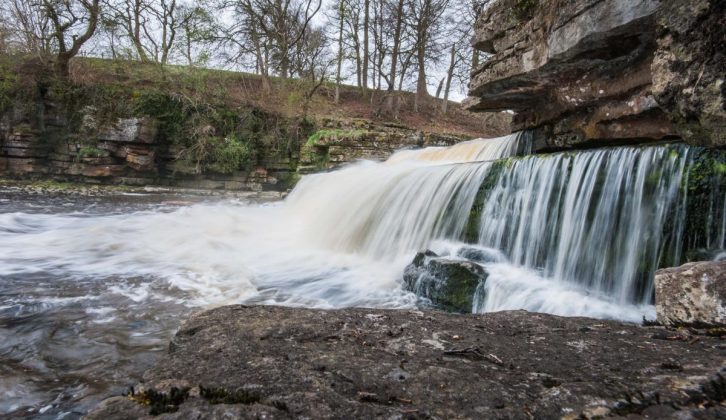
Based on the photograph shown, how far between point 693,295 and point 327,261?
4.89m

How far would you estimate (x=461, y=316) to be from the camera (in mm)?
2352

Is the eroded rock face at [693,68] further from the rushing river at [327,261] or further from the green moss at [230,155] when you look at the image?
the green moss at [230,155]

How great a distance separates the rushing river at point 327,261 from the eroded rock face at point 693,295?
123 centimetres

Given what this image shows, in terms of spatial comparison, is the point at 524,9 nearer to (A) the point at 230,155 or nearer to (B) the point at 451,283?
(B) the point at 451,283

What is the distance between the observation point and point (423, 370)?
152cm

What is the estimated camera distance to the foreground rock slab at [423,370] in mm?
1224

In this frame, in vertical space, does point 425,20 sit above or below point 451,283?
above

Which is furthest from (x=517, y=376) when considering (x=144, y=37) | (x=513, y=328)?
(x=144, y=37)

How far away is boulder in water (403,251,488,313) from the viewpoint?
13.4 ft

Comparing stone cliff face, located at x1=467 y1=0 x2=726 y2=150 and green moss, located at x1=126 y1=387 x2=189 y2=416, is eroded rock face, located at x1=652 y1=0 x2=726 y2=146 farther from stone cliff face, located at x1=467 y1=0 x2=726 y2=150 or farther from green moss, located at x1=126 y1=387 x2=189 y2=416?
green moss, located at x1=126 y1=387 x2=189 y2=416

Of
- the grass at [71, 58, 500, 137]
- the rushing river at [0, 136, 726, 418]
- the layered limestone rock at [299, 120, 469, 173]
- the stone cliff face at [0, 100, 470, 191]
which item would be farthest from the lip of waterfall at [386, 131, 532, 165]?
the grass at [71, 58, 500, 137]

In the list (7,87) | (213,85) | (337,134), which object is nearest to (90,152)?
(7,87)

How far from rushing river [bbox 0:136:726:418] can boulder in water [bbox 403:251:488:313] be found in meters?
0.16

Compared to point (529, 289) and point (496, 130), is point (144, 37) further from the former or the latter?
point (529, 289)
